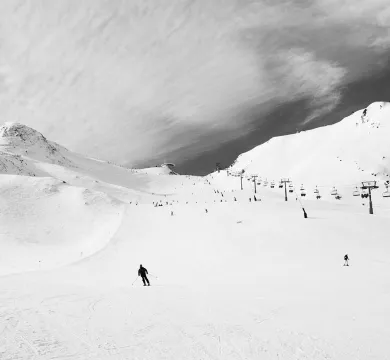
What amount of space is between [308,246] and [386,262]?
667 centimetres

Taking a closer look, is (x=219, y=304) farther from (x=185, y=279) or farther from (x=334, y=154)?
(x=334, y=154)

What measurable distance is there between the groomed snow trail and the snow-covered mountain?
79641 mm

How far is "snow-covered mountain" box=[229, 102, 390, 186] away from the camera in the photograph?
10969 centimetres

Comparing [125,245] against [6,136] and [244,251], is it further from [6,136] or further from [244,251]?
[6,136]

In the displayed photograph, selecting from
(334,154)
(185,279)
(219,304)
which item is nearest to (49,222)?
(185,279)

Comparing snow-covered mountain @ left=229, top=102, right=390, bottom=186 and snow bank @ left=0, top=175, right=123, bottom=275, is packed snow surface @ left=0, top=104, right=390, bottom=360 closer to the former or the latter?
snow bank @ left=0, top=175, right=123, bottom=275

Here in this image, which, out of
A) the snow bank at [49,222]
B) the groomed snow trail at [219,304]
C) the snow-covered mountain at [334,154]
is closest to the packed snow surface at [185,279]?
the groomed snow trail at [219,304]

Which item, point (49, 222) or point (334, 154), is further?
point (334, 154)

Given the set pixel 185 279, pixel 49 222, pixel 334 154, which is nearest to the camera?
pixel 185 279

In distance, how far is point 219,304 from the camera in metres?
13.4

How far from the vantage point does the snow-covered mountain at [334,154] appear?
10969 centimetres

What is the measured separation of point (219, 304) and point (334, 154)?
129000 millimetres

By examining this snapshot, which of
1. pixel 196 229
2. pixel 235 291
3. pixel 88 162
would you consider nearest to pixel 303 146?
pixel 88 162

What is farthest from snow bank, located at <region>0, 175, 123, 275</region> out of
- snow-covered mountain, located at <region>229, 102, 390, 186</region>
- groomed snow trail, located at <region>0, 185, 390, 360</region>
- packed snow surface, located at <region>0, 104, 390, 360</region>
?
snow-covered mountain, located at <region>229, 102, 390, 186</region>
